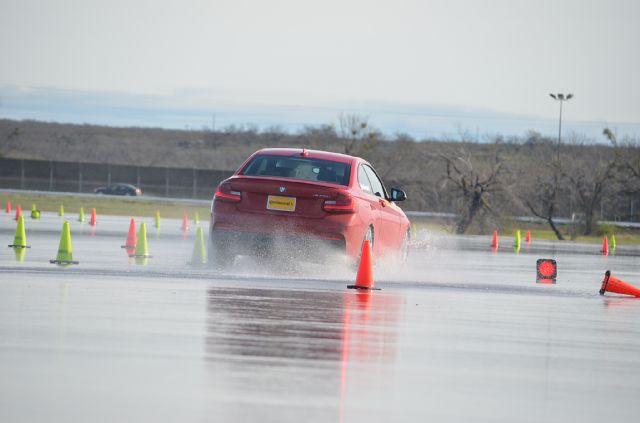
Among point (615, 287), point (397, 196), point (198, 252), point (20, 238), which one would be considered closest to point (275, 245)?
point (397, 196)

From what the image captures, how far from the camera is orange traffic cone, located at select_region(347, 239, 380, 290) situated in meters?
15.1

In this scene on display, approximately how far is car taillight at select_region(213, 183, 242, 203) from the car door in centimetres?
239

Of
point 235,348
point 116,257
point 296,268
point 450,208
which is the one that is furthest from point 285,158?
point 450,208

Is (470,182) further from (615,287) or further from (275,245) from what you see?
(275,245)

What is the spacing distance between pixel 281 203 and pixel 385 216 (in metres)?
2.65

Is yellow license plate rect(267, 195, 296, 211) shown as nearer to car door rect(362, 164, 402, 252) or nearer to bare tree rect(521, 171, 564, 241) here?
car door rect(362, 164, 402, 252)

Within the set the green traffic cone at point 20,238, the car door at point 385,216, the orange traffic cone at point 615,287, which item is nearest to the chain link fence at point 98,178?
the green traffic cone at point 20,238

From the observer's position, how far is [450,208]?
5881 centimetres

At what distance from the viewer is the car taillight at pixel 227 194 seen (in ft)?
52.2

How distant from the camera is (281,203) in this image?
15773 millimetres

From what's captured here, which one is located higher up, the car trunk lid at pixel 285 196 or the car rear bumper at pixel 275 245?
the car trunk lid at pixel 285 196

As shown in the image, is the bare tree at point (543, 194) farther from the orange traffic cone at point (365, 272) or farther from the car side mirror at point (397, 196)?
the orange traffic cone at point (365, 272)

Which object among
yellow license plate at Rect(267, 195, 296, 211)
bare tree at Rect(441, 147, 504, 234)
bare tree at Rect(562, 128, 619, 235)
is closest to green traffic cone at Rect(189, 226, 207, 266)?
yellow license plate at Rect(267, 195, 296, 211)

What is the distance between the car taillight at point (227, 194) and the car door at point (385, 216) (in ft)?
7.83
